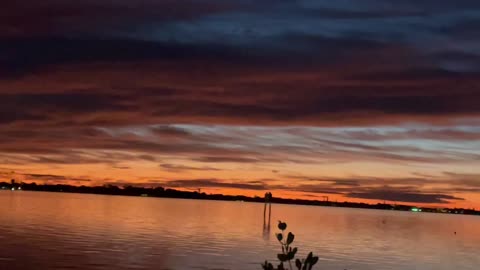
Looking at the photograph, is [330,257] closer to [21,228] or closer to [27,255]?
[27,255]

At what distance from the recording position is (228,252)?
62.9 m

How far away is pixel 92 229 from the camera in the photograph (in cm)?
8525

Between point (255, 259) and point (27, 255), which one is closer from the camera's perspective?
point (27, 255)

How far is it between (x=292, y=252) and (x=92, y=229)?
76588mm

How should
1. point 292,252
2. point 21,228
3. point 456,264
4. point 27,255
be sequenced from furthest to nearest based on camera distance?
1. point 21,228
2. point 456,264
3. point 27,255
4. point 292,252

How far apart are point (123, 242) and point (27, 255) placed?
55.1 ft

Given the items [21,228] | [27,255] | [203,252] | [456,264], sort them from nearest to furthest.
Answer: [27,255] < [203,252] < [456,264] < [21,228]

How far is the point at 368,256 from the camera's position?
68.2 meters

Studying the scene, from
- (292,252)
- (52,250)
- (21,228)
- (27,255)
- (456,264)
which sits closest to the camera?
(292,252)

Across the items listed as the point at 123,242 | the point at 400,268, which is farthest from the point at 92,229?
the point at 400,268

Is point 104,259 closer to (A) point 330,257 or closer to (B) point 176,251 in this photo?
(B) point 176,251

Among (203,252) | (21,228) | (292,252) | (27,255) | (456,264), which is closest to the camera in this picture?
(292,252)

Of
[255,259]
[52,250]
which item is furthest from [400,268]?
[52,250]

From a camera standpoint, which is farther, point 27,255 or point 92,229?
point 92,229
